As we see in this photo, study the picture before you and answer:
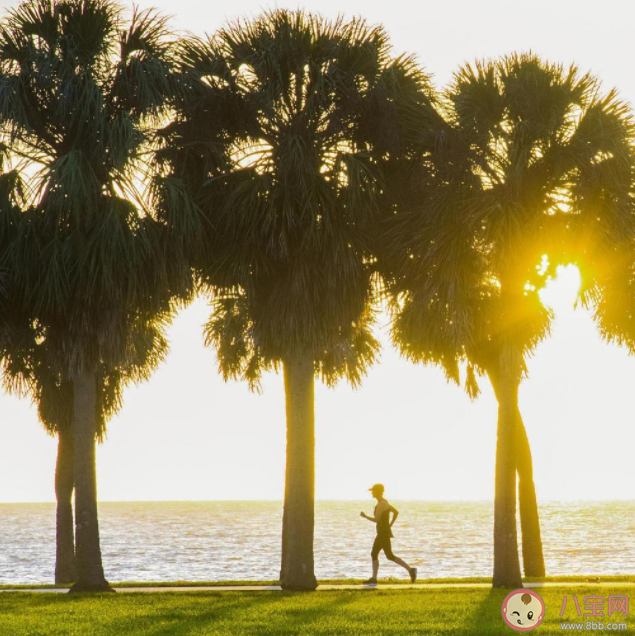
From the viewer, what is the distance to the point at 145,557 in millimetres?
50938

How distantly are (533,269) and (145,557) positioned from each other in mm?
37049

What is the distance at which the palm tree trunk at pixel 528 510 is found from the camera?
23109 mm

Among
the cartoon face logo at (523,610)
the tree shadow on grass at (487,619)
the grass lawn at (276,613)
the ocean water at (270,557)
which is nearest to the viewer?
the tree shadow on grass at (487,619)

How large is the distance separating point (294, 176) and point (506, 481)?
6674mm

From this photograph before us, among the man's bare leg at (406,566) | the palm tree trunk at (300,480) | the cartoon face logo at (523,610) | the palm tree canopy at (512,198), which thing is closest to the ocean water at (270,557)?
the man's bare leg at (406,566)

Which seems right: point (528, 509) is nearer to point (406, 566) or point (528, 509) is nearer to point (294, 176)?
point (406, 566)

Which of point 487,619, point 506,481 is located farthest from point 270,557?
point 487,619

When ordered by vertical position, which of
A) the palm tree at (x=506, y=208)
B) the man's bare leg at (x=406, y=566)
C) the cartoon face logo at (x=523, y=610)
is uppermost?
the palm tree at (x=506, y=208)

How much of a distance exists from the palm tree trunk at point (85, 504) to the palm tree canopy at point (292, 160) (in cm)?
339

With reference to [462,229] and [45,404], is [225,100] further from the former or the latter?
[45,404]

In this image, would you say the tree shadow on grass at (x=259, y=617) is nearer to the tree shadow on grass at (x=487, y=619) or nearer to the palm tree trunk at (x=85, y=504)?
the tree shadow on grass at (x=487, y=619)

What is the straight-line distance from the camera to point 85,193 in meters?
17.2

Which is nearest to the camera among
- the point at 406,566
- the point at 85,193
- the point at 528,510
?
the point at 85,193

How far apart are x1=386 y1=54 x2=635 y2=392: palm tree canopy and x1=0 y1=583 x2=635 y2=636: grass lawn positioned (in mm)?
5052
